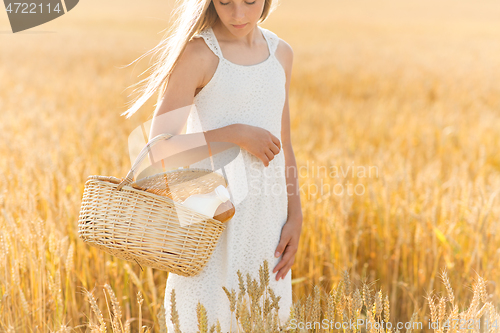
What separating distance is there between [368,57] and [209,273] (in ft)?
33.0

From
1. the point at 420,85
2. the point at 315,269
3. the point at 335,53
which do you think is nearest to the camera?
the point at 315,269

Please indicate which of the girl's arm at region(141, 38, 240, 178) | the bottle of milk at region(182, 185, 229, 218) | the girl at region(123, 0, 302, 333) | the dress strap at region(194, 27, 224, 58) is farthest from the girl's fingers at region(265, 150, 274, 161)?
the dress strap at region(194, 27, 224, 58)

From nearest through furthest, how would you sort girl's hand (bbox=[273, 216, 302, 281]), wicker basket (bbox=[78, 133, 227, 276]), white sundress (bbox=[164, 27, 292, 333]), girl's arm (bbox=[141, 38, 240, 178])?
wicker basket (bbox=[78, 133, 227, 276]) → girl's arm (bbox=[141, 38, 240, 178]) → white sundress (bbox=[164, 27, 292, 333]) → girl's hand (bbox=[273, 216, 302, 281])

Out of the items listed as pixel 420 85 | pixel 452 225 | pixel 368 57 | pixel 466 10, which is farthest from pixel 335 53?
pixel 466 10

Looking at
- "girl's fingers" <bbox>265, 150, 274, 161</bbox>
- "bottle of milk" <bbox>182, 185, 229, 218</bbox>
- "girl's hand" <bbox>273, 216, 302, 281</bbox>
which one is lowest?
"girl's hand" <bbox>273, 216, 302, 281</bbox>

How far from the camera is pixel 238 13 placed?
121cm

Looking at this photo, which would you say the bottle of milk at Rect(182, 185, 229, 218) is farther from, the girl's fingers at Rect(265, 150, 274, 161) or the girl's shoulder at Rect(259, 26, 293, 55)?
the girl's shoulder at Rect(259, 26, 293, 55)

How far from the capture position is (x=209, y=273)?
1271mm

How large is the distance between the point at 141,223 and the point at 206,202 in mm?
171

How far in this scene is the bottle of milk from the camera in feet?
3.48

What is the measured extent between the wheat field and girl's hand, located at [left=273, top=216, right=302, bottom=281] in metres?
0.11

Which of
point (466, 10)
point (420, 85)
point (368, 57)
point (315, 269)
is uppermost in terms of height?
point (466, 10)

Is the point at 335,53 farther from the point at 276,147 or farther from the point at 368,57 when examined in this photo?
the point at 276,147

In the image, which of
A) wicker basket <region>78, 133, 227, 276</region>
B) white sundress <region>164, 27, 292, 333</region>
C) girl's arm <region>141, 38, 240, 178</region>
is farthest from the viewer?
white sundress <region>164, 27, 292, 333</region>
